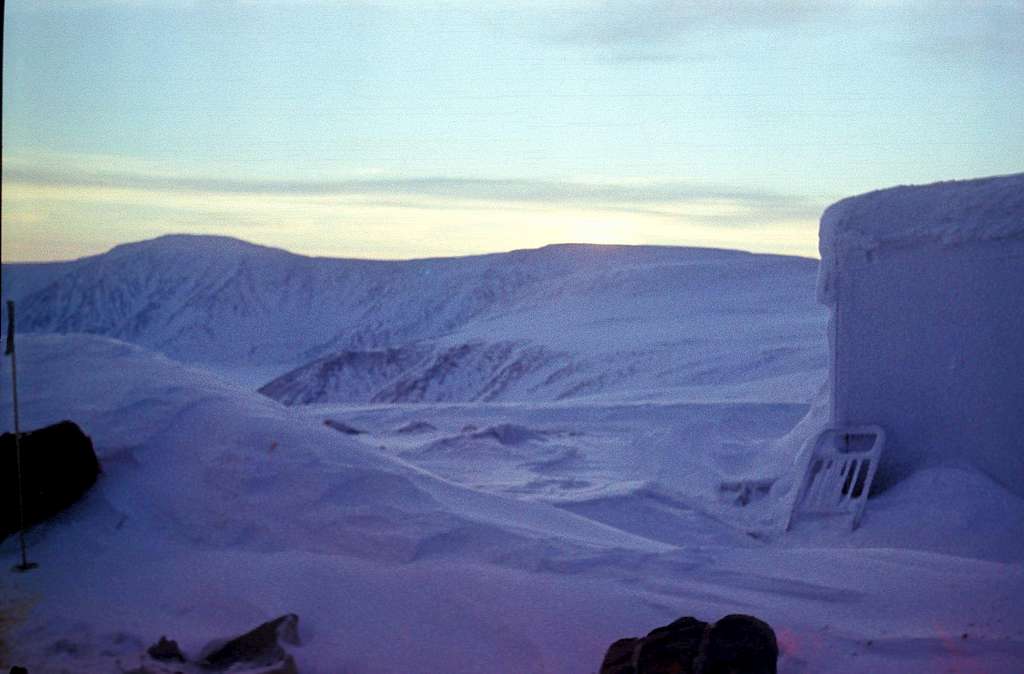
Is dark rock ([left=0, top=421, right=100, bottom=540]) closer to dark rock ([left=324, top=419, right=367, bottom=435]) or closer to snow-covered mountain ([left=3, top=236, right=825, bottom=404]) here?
snow-covered mountain ([left=3, top=236, right=825, bottom=404])

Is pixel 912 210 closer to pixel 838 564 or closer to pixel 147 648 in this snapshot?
pixel 838 564

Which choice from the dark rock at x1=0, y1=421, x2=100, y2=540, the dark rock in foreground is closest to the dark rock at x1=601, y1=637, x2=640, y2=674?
the dark rock in foreground

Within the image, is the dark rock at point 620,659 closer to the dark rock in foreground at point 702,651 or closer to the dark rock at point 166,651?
the dark rock in foreground at point 702,651

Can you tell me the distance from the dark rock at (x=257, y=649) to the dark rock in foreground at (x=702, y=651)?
1.52 metres

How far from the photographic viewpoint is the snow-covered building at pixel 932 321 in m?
8.55

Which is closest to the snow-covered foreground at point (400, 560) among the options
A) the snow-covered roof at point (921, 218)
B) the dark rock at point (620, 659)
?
the dark rock at point (620, 659)

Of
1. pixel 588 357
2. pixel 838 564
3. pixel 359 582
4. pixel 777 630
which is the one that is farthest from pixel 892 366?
pixel 588 357

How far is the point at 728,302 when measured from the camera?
4191 cm

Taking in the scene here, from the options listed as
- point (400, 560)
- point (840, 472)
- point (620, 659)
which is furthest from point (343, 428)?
point (620, 659)

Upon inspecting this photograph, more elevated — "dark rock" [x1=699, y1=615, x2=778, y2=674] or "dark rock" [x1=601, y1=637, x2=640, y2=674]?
"dark rock" [x1=699, y1=615, x2=778, y2=674]

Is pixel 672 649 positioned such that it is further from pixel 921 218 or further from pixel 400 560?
pixel 921 218

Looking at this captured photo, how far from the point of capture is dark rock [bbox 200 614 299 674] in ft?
15.0

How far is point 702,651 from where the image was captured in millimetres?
3791

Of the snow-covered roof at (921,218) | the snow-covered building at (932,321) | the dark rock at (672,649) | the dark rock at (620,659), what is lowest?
the dark rock at (620,659)
